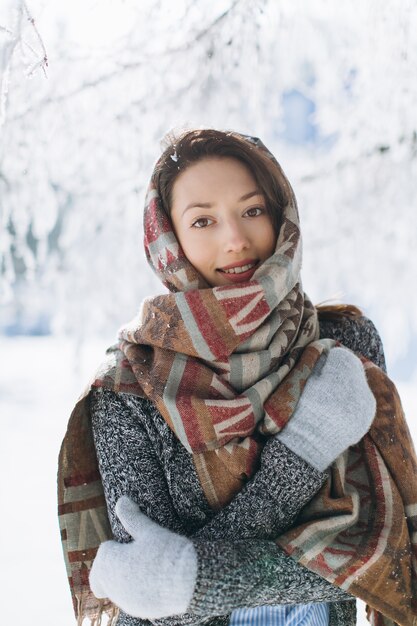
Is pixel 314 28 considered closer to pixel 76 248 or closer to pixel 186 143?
pixel 186 143

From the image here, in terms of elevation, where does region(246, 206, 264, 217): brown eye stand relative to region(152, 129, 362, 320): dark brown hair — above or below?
below

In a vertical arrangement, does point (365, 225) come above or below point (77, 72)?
below

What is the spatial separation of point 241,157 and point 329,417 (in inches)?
23.1

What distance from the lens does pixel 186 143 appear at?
4.69ft

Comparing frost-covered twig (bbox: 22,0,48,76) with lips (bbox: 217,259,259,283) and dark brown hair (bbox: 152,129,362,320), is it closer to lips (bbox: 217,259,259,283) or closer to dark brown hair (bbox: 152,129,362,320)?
dark brown hair (bbox: 152,129,362,320)

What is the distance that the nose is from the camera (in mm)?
1312

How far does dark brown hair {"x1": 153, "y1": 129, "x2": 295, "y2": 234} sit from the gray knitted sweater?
0.50 meters

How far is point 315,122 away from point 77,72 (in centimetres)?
104

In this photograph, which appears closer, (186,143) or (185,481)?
(185,481)

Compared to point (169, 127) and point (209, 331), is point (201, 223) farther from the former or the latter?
point (169, 127)

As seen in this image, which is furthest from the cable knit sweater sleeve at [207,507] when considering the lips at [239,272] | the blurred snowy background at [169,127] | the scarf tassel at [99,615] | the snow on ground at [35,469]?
the snow on ground at [35,469]

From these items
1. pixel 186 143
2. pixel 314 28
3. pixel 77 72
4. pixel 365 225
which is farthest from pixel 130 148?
pixel 186 143

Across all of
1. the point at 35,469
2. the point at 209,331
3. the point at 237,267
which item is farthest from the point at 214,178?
the point at 35,469

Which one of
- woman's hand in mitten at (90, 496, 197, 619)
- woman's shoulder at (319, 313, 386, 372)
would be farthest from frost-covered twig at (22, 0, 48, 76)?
woman's hand in mitten at (90, 496, 197, 619)
